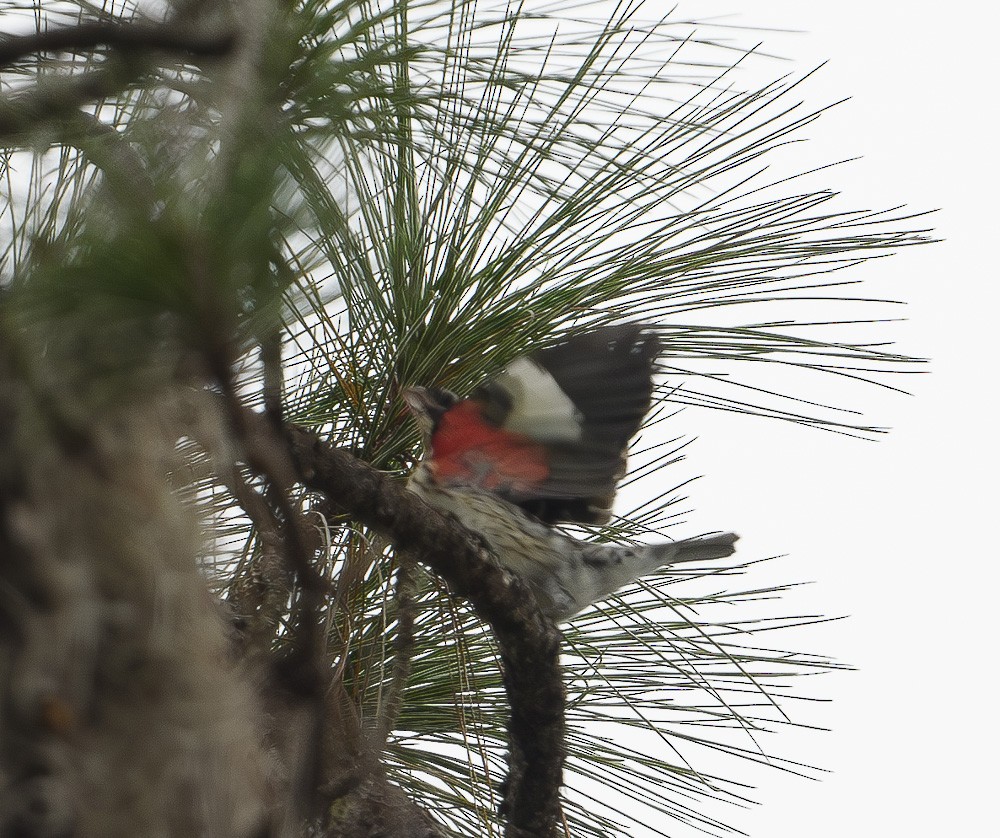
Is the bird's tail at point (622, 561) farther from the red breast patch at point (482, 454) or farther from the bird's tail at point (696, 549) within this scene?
the red breast patch at point (482, 454)

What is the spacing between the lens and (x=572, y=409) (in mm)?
1319

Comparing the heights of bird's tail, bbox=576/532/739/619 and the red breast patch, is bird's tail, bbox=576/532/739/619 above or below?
below

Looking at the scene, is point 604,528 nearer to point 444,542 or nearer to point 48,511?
point 444,542

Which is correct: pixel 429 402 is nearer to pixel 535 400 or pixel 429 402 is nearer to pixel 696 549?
pixel 535 400

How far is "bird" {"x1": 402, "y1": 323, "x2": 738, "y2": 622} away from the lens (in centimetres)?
131

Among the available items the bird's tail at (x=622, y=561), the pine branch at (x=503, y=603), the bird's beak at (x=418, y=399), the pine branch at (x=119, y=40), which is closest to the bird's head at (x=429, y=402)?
the bird's beak at (x=418, y=399)

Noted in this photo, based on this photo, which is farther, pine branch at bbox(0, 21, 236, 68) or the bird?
the bird

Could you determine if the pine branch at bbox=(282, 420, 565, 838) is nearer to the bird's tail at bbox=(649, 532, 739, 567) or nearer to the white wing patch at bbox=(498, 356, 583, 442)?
the white wing patch at bbox=(498, 356, 583, 442)

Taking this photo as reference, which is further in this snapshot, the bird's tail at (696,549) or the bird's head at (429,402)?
the bird's tail at (696,549)

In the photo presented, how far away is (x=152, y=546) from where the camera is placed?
482 mm

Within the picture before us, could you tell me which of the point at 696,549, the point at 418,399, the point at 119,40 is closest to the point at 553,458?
the point at 418,399

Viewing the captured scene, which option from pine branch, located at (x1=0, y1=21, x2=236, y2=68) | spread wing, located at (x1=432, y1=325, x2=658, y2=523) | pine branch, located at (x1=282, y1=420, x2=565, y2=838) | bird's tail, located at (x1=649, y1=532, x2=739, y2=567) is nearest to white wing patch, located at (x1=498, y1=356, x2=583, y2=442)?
spread wing, located at (x1=432, y1=325, x2=658, y2=523)

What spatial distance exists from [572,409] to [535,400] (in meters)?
0.05

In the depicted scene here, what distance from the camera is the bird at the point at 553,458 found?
1307 mm
